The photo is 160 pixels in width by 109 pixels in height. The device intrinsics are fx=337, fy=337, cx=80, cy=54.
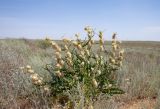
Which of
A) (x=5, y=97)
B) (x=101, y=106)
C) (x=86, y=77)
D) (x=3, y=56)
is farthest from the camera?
(x=3, y=56)

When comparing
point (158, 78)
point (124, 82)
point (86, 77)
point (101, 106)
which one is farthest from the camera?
point (158, 78)

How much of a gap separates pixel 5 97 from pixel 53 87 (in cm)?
81

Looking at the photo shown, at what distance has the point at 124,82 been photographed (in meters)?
6.77

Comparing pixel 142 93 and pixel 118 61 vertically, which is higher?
pixel 118 61

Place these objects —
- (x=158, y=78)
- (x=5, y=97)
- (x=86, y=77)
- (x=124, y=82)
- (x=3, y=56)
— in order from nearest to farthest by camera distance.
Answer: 1. (x=86, y=77)
2. (x=5, y=97)
3. (x=124, y=82)
4. (x=158, y=78)
5. (x=3, y=56)

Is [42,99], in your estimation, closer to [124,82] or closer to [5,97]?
[5,97]

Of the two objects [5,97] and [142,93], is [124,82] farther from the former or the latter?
[5,97]

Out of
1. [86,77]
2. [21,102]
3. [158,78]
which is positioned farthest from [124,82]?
[21,102]

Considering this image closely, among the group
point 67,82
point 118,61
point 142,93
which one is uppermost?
point 118,61

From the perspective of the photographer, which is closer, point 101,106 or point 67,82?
point 101,106

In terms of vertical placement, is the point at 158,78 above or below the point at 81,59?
below

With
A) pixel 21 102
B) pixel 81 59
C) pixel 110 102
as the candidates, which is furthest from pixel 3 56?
pixel 110 102

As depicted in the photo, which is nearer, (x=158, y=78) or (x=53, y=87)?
(x=53, y=87)

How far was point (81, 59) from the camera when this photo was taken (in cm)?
558
